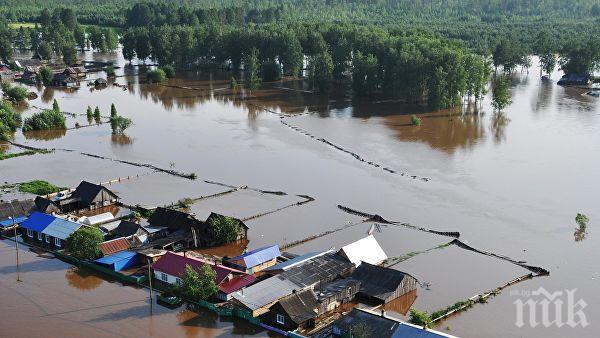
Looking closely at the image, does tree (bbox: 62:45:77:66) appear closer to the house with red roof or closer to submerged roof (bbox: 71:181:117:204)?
submerged roof (bbox: 71:181:117:204)

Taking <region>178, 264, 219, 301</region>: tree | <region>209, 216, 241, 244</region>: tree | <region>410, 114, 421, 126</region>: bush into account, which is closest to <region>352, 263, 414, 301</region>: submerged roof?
<region>178, 264, 219, 301</region>: tree

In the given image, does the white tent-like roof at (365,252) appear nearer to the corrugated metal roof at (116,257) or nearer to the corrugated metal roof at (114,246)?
the corrugated metal roof at (116,257)

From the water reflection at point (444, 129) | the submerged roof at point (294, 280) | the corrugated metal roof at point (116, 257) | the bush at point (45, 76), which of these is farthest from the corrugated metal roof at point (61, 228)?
the bush at point (45, 76)

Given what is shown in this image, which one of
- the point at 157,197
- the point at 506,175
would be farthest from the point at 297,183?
the point at 506,175

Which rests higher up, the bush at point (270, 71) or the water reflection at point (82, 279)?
the bush at point (270, 71)

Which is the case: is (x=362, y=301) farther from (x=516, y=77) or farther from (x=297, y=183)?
(x=516, y=77)

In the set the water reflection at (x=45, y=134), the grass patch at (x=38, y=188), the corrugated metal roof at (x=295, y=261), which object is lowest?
the corrugated metal roof at (x=295, y=261)
